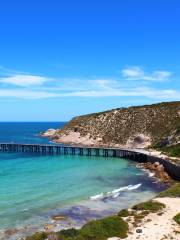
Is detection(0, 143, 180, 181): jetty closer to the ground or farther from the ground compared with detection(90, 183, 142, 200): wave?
farther from the ground

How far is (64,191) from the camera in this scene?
2076 inches

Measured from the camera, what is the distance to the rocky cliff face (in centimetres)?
11731

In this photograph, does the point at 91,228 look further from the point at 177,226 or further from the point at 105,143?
the point at 105,143

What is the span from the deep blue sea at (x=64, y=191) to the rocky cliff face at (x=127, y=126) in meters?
34.2

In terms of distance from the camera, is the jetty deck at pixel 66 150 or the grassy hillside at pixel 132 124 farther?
the grassy hillside at pixel 132 124

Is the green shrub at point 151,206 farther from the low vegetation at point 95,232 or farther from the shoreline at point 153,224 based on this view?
the low vegetation at point 95,232

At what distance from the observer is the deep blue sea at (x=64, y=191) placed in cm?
3912

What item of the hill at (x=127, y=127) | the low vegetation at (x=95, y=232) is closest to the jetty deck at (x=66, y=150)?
the hill at (x=127, y=127)

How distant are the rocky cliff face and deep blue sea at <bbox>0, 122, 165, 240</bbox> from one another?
112ft

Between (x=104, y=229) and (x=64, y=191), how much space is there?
22.0 metres

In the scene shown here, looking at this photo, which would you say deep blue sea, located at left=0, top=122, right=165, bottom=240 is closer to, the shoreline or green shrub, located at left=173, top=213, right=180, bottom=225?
the shoreline

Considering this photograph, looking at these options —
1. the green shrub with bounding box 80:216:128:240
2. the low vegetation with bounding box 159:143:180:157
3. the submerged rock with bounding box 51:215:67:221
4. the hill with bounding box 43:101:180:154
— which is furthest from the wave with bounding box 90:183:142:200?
the hill with bounding box 43:101:180:154

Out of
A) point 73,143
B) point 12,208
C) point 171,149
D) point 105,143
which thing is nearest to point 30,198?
point 12,208

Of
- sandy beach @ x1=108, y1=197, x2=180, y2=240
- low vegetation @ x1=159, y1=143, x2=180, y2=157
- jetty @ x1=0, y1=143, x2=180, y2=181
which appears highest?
low vegetation @ x1=159, y1=143, x2=180, y2=157
